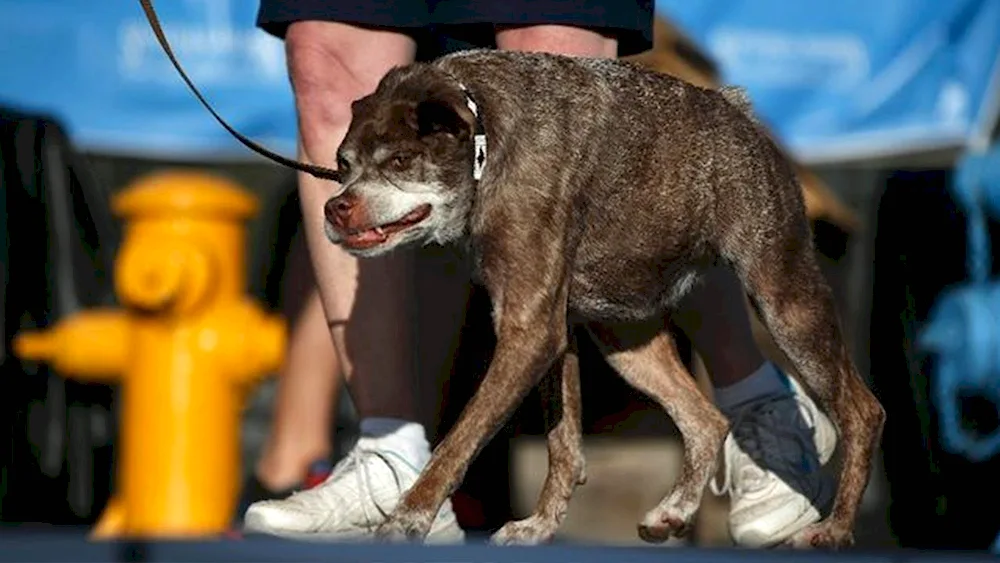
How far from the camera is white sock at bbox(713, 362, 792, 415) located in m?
4.60

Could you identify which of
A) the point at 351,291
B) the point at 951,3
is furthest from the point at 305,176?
the point at 951,3

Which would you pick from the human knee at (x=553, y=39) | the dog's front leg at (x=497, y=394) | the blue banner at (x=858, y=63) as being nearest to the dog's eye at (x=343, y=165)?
the dog's front leg at (x=497, y=394)

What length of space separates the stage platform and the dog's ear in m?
0.95

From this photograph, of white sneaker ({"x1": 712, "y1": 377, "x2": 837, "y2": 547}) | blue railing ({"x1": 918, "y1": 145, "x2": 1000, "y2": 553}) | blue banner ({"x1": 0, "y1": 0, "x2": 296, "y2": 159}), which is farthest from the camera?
blue banner ({"x1": 0, "y1": 0, "x2": 296, "y2": 159})

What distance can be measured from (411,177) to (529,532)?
30.9 inches

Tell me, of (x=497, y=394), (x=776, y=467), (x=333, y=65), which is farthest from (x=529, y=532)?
(x=333, y=65)

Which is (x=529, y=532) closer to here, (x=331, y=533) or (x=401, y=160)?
(x=331, y=533)

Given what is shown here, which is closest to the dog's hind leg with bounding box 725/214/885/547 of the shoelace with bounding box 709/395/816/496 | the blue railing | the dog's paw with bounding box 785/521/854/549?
the dog's paw with bounding box 785/521/854/549

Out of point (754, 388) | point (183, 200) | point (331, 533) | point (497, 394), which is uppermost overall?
point (183, 200)

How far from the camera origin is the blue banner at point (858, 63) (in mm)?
6645

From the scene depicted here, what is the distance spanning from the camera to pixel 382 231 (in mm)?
3807

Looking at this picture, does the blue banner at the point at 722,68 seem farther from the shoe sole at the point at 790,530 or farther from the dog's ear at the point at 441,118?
the dog's ear at the point at 441,118

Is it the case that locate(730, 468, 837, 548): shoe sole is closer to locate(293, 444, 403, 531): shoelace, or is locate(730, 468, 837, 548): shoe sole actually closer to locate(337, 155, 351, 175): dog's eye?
locate(293, 444, 403, 531): shoelace

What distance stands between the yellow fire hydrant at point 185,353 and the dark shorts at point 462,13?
1.67 metres
